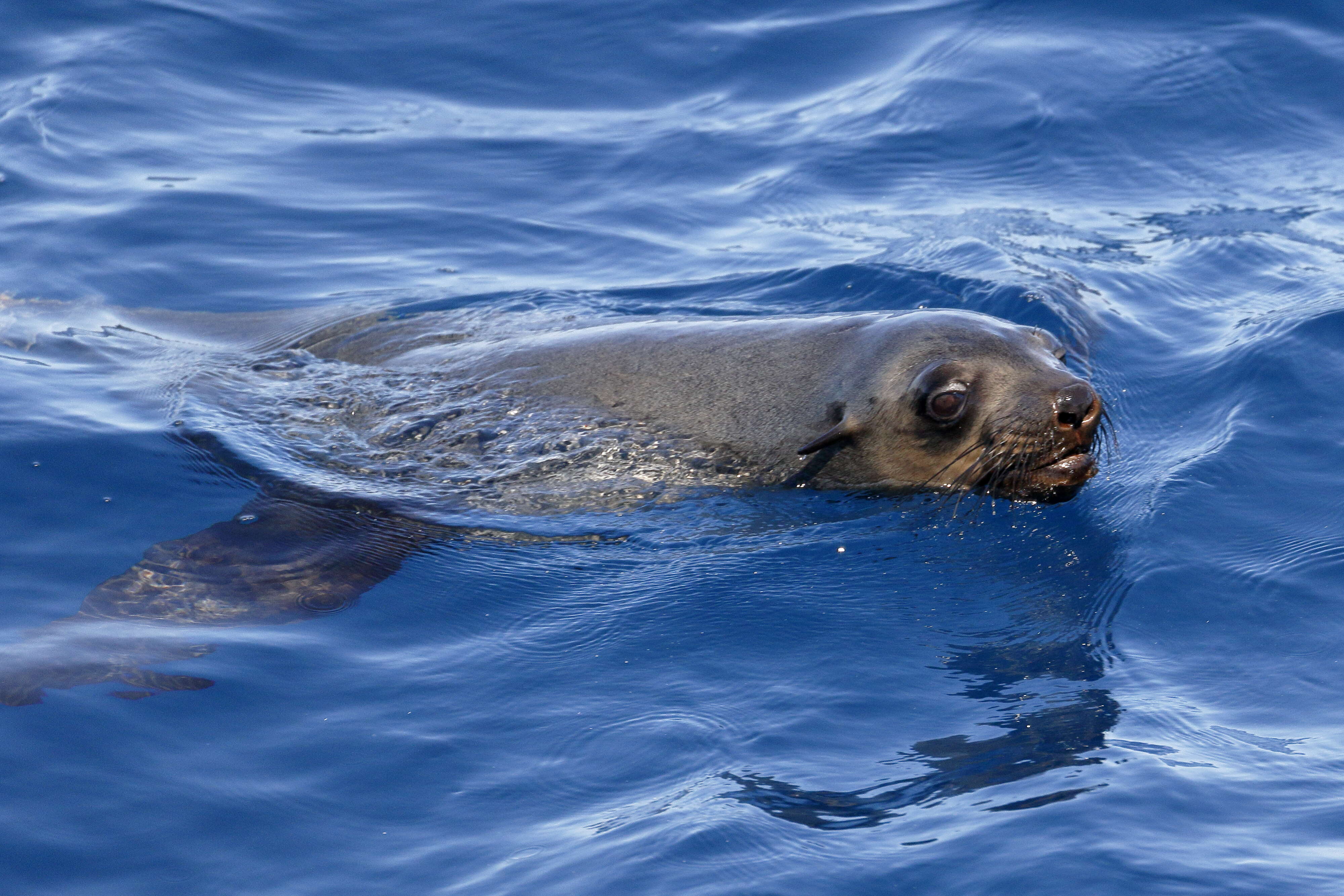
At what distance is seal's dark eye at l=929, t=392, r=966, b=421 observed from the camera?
691 cm

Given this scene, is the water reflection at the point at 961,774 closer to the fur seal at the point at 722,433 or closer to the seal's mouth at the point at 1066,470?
the seal's mouth at the point at 1066,470

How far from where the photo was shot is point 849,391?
7293 mm

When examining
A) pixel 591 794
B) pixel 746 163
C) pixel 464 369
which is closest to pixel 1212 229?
pixel 746 163

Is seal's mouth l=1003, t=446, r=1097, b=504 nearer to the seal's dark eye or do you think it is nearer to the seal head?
the seal head

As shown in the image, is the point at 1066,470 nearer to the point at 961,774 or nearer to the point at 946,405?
the point at 946,405

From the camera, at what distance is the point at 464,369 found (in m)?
8.14

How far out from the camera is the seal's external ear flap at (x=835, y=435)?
706cm

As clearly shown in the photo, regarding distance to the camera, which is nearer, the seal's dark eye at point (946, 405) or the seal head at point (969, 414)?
the seal head at point (969, 414)

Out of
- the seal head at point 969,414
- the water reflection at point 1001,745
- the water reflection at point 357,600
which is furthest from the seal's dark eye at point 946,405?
the water reflection at point 1001,745

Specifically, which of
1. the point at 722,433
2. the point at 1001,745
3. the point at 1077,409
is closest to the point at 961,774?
the point at 1001,745

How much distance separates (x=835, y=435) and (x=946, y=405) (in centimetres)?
55

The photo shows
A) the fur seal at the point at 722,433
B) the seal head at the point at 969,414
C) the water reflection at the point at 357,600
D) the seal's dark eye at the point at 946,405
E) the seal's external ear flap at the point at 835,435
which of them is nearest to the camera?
the water reflection at the point at 357,600

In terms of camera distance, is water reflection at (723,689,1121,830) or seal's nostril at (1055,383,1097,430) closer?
water reflection at (723,689,1121,830)

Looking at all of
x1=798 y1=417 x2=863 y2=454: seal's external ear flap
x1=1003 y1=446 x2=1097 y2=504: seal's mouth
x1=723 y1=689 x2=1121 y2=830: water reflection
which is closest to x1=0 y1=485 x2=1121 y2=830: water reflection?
x1=723 y1=689 x2=1121 y2=830: water reflection
